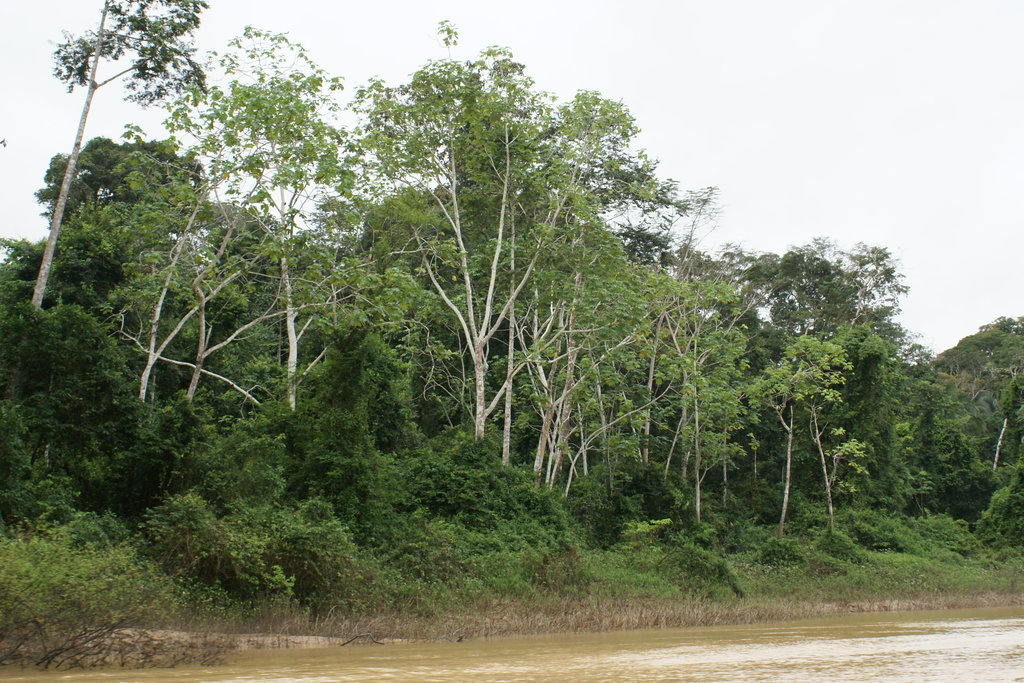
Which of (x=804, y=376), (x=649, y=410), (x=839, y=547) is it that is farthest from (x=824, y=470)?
(x=649, y=410)

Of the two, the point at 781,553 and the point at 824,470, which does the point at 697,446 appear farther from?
the point at 824,470

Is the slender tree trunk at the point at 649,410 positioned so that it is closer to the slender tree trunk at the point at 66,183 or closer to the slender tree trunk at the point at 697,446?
the slender tree trunk at the point at 697,446

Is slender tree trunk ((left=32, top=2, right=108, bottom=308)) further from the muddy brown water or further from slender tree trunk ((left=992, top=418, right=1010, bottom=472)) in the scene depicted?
slender tree trunk ((left=992, top=418, right=1010, bottom=472))

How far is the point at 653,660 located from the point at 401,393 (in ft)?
36.9

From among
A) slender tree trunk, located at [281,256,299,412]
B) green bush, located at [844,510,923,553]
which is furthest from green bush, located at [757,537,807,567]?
slender tree trunk, located at [281,256,299,412]

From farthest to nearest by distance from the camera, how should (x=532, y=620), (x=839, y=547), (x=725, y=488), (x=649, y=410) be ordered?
(x=725, y=488)
(x=649, y=410)
(x=839, y=547)
(x=532, y=620)

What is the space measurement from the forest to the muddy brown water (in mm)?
1597

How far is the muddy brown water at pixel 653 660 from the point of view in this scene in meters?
8.70

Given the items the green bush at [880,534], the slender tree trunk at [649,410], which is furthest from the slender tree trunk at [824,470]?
the slender tree trunk at [649,410]

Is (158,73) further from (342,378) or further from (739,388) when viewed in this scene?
(739,388)

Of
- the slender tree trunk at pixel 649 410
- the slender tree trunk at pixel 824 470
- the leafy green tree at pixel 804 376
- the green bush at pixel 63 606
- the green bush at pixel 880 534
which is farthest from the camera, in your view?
the green bush at pixel 880 534

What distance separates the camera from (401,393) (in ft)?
67.9

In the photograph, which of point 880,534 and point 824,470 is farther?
point 880,534

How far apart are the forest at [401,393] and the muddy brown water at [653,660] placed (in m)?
1.60
